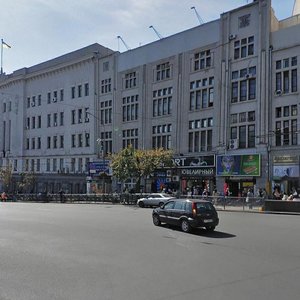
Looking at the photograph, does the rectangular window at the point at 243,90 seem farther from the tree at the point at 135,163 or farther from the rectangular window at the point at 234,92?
the tree at the point at 135,163

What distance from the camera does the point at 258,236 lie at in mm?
15656

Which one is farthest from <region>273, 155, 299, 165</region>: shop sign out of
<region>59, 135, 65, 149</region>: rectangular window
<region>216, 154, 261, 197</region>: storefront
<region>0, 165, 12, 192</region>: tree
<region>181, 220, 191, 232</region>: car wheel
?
<region>0, 165, 12, 192</region>: tree

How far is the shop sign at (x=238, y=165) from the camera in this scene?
44312 mm

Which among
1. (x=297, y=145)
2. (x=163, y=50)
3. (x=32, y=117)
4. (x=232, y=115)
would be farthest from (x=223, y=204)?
(x=32, y=117)

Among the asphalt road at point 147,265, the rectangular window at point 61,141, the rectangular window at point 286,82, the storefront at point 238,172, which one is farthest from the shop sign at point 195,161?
the asphalt road at point 147,265

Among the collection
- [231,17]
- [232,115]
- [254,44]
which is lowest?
[232,115]

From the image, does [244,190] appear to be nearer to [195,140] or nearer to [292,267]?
[195,140]

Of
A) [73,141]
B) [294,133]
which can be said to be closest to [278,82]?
[294,133]

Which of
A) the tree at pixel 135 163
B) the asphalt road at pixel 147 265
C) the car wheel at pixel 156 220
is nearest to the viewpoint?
the asphalt road at pixel 147 265

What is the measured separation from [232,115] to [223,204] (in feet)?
53.3

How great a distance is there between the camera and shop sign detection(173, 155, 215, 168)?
48.7m

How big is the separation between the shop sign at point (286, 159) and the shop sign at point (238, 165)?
1814 mm

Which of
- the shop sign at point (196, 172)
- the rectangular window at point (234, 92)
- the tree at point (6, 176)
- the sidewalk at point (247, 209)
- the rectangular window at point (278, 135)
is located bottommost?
the sidewalk at point (247, 209)

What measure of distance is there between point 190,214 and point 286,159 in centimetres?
2727
